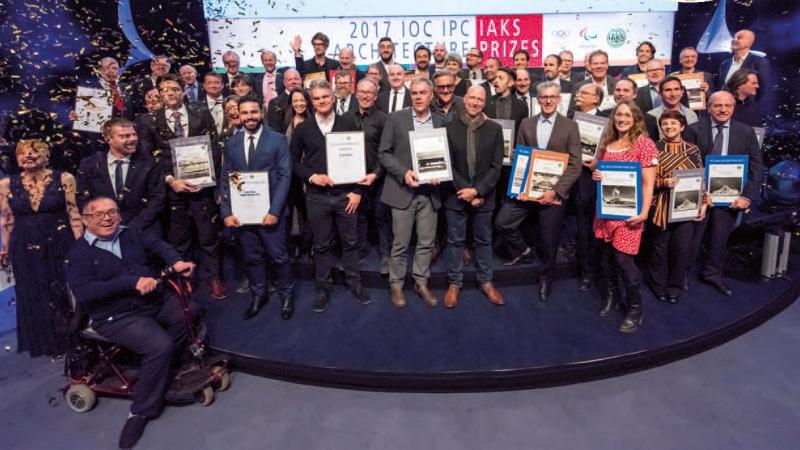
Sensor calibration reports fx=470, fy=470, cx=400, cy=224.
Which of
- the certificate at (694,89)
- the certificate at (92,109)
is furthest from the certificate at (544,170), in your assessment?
the certificate at (92,109)

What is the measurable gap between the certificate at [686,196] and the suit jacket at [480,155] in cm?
130

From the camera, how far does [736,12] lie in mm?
7227

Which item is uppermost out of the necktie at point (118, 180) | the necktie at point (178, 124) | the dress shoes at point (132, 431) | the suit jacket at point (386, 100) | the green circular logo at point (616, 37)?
the green circular logo at point (616, 37)

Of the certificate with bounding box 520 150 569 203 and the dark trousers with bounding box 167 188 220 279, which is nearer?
the certificate with bounding box 520 150 569 203

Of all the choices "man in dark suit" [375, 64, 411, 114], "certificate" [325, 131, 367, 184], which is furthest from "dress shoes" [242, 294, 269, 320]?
"man in dark suit" [375, 64, 411, 114]

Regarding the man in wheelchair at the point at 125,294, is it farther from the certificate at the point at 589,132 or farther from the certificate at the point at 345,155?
the certificate at the point at 589,132

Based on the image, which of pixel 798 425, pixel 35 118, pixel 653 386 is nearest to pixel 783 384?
pixel 798 425

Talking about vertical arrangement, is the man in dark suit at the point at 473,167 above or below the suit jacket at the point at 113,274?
above

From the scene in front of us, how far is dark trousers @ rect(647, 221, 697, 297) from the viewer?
148 inches

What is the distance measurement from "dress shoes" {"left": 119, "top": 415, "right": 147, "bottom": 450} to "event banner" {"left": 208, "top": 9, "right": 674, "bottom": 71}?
6194 mm

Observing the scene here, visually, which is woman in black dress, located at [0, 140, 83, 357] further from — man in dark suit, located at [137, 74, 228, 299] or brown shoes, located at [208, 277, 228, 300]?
brown shoes, located at [208, 277, 228, 300]

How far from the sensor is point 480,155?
354 centimetres

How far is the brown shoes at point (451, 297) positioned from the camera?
150 inches

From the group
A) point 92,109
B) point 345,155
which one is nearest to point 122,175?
point 92,109
